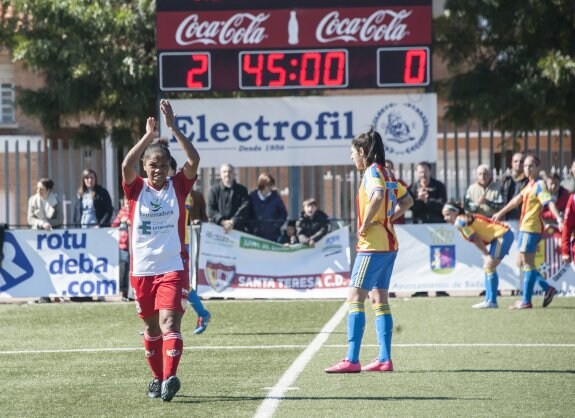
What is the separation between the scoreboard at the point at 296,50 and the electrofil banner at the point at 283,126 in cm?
74

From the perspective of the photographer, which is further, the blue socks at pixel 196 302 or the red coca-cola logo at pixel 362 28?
the red coca-cola logo at pixel 362 28

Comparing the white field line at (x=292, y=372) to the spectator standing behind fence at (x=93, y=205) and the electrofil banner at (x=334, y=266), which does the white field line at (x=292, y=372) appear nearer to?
the electrofil banner at (x=334, y=266)

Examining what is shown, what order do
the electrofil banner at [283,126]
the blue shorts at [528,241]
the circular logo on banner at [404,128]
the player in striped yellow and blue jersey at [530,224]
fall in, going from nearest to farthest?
the player in striped yellow and blue jersey at [530,224] < the blue shorts at [528,241] < the circular logo on banner at [404,128] < the electrofil banner at [283,126]

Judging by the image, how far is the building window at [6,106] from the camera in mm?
38125

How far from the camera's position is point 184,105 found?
19.9 meters

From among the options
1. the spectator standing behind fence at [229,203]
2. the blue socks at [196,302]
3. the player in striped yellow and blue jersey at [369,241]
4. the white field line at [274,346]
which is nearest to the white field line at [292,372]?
the white field line at [274,346]

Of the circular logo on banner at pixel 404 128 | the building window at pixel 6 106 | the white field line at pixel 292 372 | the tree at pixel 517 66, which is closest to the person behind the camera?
the white field line at pixel 292 372

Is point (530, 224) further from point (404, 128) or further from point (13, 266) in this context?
point (13, 266)

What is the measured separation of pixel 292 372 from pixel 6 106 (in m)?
30.2

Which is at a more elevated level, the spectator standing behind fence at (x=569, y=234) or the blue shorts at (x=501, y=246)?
the spectator standing behind fence at (x=569, y=234)

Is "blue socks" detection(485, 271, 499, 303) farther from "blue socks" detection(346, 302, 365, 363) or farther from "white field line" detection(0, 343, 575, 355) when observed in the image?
"blue socks" detection(346, 302, 365, 363)

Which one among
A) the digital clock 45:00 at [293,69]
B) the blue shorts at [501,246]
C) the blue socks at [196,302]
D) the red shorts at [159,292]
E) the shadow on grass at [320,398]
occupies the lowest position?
the shadow on grass at [320,398]

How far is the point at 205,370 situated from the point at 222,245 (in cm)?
820

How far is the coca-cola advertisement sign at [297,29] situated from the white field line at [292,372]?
226 inches
